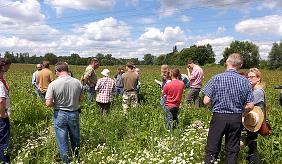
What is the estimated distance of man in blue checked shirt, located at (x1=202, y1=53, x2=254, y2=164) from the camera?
17.0 feet

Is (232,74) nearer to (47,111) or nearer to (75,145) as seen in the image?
(75,145)

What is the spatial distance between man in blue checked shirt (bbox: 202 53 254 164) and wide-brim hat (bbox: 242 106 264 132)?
0.32 metres

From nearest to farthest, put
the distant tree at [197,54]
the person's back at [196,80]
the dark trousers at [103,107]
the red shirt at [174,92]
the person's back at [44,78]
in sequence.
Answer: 1. the red shirt at [174,92]
2. the dark trousers at [103,107]
3. the person's back at [44,78]
4. the person's back at [196,80]
5. the distant tree at [197,54]

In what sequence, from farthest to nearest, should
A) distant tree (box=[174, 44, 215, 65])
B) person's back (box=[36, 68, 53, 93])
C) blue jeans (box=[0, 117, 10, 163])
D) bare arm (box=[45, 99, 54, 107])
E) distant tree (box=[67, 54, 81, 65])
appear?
1. distant tree (box=[174, 44, 215, 65])
2. distant tree (box=[67, 54, 81, 65])
3. person's back (box=[36, 68, 53, 93])
4. bare arm (box=[45, 99, 54, 107])
5. blue jeans (box=[0, 117, 10, 163])

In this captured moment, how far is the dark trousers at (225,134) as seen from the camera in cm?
518

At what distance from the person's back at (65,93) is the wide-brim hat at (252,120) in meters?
3.01

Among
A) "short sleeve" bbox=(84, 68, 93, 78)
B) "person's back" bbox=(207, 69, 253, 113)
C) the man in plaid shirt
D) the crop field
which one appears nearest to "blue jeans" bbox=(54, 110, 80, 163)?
the crop field

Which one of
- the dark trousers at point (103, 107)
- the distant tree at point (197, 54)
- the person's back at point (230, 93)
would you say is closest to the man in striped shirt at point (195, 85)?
the dark trousers at point (103, 107)

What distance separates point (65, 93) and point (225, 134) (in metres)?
2.87

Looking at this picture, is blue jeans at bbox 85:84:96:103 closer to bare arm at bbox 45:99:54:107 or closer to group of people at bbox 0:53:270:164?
group of people at bbox 0:53:270:164

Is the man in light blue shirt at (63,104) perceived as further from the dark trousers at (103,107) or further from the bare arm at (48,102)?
the dark trousers at (103,107)

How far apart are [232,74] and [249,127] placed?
103 cm

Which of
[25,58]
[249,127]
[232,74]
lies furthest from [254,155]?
[25,58]

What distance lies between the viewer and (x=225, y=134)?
5297 millimetres
